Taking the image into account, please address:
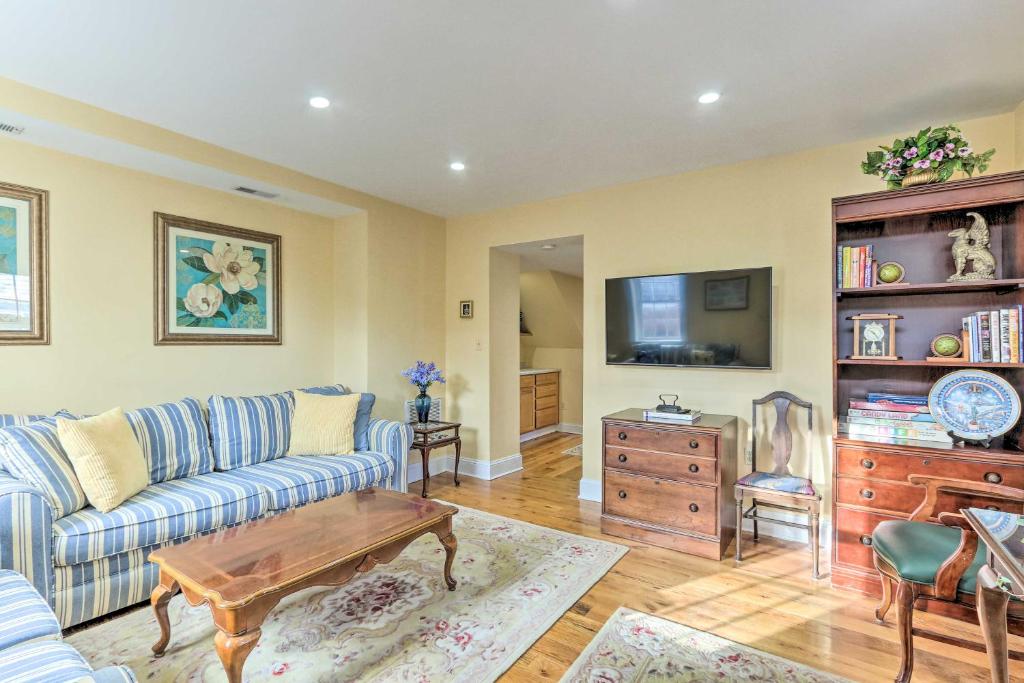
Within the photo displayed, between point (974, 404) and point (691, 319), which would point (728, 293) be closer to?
point (691, 319)

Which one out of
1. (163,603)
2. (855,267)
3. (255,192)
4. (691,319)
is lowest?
(163,603)

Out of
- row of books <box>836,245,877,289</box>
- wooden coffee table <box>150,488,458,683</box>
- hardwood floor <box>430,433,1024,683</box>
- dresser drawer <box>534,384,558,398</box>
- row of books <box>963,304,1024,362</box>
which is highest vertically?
row of books <box>836,245,877,289</box>

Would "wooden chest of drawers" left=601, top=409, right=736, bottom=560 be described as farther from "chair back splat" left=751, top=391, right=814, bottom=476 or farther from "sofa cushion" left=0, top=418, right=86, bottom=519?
"sofa cushion" left=0, top=418, right=86, bottom=519

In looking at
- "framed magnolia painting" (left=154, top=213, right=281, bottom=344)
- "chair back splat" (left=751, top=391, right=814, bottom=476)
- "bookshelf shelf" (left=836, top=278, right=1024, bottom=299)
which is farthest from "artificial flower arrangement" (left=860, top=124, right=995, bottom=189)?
"framed magnolia painting" (left=154, top=213, right=281, bottom=344)

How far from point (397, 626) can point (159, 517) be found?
1277mm

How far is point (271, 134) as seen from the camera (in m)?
2.93

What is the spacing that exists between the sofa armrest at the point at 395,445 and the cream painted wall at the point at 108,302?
3.36ft

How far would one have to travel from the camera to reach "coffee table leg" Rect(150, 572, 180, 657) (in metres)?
1.93

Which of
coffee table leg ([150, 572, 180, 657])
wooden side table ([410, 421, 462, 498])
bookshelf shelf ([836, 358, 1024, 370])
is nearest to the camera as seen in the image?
coffee table leg ([150, 572, 180, 657])

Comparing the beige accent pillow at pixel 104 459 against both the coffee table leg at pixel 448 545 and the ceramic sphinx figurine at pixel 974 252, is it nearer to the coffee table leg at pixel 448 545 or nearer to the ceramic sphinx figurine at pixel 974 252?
the coffee table leg at pixel 448 545

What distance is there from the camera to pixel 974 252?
249 centimetres

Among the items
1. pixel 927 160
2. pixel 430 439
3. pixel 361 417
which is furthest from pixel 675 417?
pixel 361 417

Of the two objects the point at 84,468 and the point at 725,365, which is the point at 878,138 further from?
the point at 84,468

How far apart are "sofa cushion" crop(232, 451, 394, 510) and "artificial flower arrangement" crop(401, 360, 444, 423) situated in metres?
0.81
